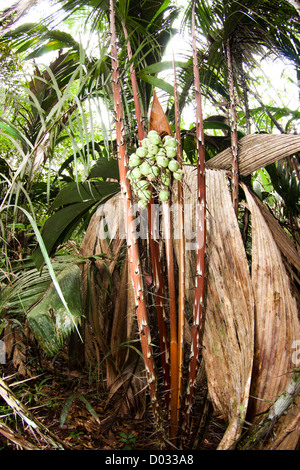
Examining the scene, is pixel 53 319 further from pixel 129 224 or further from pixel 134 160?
pixel 134 160

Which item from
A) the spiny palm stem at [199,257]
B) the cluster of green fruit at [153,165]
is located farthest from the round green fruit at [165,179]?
the spiny palm stem at [199,257]

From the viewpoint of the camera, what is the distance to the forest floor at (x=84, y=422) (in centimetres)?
97

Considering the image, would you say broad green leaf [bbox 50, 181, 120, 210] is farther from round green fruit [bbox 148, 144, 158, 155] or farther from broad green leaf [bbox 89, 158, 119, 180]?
round green fruit [bbox 148, 144, 158, 155]

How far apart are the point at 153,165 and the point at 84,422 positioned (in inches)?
33.6

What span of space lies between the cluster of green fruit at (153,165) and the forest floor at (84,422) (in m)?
0.56

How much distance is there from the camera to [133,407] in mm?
1129

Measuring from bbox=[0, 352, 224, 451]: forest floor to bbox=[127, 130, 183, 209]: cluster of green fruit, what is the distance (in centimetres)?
56

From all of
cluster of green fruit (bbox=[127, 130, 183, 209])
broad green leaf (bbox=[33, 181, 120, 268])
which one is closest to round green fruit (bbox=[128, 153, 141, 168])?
cluster of green fruit (bbox=[127, 130, 183, 209])

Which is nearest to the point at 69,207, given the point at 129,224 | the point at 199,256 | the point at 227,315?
the point at 129,224

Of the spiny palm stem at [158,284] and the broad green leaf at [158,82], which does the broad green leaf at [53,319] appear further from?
the broad green leaf at [158,82]

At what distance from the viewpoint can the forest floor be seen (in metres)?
0.97
